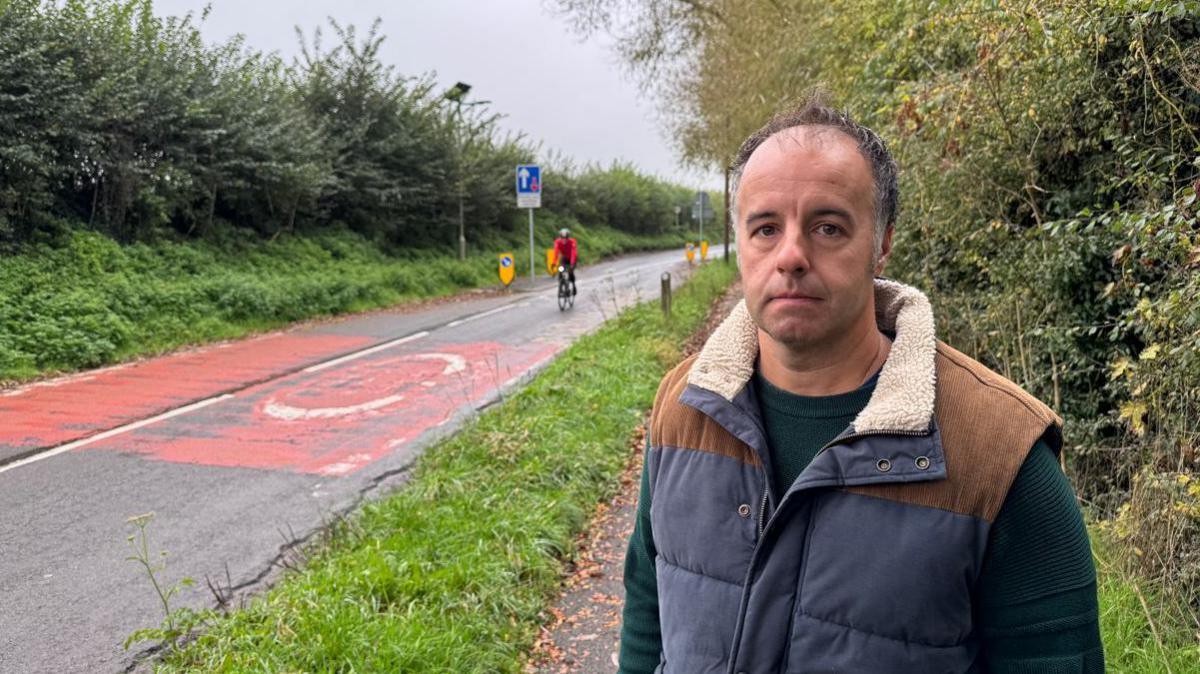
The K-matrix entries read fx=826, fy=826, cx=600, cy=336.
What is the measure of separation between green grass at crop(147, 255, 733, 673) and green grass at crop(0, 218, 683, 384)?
664cm

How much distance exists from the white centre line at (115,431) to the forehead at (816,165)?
7.02 metres

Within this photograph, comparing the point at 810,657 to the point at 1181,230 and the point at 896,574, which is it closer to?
the point at 896,574

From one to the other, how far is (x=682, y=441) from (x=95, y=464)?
6.52 metres

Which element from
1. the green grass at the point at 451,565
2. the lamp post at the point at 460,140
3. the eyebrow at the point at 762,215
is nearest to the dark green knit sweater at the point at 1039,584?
the eyebrow at the point at 762,215

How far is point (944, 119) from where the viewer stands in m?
5.86

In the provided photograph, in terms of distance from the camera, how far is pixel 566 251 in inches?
735

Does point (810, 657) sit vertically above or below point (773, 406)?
below

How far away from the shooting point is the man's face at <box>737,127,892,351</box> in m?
1.46

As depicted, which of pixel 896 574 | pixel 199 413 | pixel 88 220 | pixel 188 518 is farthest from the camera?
pixel 88 220

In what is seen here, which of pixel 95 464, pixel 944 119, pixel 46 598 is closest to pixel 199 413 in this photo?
pixel 95 464

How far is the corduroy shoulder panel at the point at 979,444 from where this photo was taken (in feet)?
4.25

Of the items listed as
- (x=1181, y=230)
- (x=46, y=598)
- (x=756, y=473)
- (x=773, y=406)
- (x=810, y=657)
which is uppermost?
(x=1181, y=230)

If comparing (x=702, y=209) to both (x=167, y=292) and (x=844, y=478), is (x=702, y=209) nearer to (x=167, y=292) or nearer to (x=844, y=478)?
(x=167, y=292)

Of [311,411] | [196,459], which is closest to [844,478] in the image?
[196,459]
